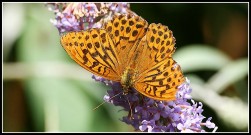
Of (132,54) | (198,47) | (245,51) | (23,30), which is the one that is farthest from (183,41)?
(132,54)

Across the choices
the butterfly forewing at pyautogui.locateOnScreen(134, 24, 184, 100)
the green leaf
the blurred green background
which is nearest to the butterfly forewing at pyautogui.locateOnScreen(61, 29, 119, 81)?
the butterfly forewing at pyautogui.locateOnScreen(134, 24, 184, 100)

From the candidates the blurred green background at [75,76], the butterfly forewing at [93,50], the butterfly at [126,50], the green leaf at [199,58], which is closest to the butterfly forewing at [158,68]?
the butterfly at [126,50]

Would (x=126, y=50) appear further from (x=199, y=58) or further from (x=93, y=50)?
(x=199, y=58)

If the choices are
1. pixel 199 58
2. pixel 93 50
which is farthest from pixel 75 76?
pixel 93 50

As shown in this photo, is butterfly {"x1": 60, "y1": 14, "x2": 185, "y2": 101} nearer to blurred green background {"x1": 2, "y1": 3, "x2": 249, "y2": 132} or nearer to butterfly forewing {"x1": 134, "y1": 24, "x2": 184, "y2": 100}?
butterfly forewing {"x1": 134, "y1": 24, "x2": 184, "y2": 100}

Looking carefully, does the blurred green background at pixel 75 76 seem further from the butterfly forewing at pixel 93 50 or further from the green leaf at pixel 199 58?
the butterfly forewing at pixel 93 50
